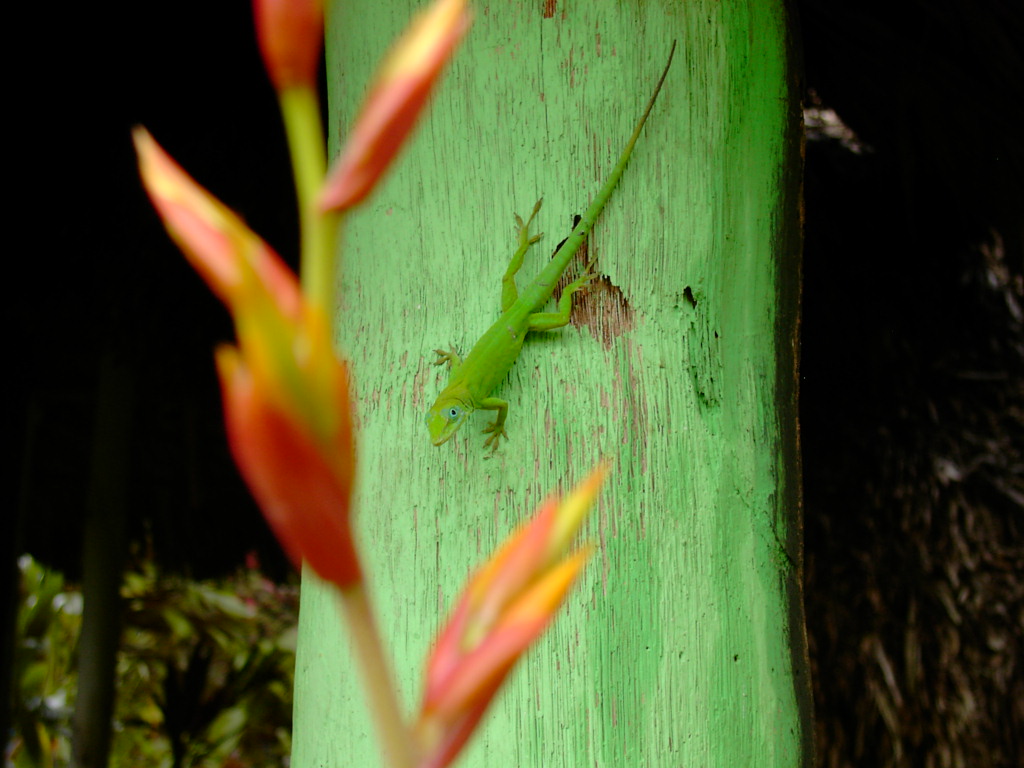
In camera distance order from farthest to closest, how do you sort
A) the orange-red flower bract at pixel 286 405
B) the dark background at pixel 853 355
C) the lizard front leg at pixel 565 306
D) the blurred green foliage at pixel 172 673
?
the blurred green foliage at pixel 172 673 < the dark background at pixel 853 355 < the lizard front leg at pixel 565 306 < the orange-red flower bract at pixel 286 405

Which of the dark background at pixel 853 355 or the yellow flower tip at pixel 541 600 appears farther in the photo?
the dark background at pixel 853 355

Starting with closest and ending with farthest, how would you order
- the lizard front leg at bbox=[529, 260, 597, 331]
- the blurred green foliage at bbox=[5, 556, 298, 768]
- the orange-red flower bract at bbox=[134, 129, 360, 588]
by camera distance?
the orange-red flower bract at bbox=[134, 129, 360, 588] < the lizard front leg at bbox=[529, 260, 597, 331] < the blurred green foliage at bbox=[5, 556, 298, 768]

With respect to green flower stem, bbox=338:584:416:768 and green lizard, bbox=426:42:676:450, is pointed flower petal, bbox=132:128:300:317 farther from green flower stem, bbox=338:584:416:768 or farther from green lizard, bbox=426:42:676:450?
green lizard, bbox=426:42:676:450

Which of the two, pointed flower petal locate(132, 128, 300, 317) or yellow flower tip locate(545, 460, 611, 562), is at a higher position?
pointed flower petal locate(132, 128, 300, 317)

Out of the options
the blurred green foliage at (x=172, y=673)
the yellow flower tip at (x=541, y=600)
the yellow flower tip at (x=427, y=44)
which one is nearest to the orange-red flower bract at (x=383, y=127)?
the yellow flower tip at (x=427, y=44)

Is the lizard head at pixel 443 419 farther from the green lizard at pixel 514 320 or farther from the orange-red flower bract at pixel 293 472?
the orange-red flower bract at pixel 293 472

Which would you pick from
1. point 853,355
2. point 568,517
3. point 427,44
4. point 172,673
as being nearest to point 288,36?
point 427,44

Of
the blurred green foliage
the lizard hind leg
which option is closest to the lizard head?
the lizard hind leg
